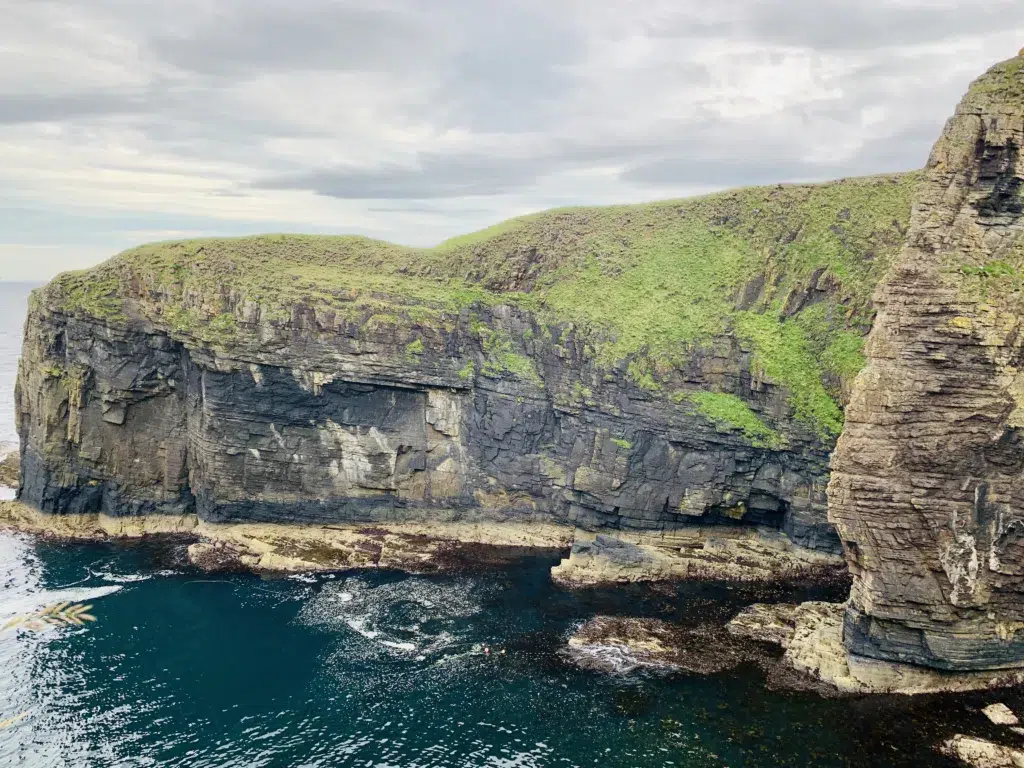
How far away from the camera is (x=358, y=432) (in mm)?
65938

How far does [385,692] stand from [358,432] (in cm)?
2600

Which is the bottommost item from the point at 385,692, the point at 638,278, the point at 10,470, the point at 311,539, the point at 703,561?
the point at 385,692

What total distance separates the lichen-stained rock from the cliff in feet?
53.3

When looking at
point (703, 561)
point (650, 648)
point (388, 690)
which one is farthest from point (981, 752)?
point (388, 690)

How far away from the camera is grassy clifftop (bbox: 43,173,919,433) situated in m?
61.4

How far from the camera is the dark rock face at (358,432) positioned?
61656mm

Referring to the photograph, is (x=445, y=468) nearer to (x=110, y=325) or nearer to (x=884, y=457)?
(x=110, y=325)

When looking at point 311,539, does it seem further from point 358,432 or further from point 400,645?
point 400,645

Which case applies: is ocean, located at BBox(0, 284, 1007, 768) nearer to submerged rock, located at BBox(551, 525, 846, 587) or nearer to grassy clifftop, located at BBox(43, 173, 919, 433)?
submerged rock, located at BBox(551, 525, 846, 587)

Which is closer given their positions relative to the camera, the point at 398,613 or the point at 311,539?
the point at 398,613

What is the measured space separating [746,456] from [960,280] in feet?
74.8

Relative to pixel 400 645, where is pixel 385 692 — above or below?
below

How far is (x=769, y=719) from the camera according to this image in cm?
4044

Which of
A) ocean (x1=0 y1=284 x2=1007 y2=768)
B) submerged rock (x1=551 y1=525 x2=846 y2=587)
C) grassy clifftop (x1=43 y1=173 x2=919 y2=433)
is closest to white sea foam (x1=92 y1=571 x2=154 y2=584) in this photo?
ocean (x1=0 y1=284 x2=1007 y2=768)
